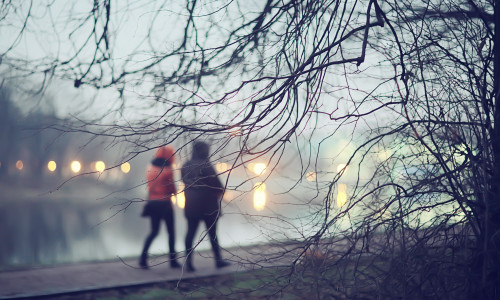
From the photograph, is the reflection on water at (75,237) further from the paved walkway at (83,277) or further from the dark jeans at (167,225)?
the paved walkway at (83,277)

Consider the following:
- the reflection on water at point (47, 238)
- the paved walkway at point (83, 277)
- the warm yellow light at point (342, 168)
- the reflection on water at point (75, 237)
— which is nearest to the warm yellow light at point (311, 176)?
the warm yellow light at point (342, 168)

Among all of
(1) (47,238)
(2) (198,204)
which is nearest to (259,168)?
(2) (198,204)

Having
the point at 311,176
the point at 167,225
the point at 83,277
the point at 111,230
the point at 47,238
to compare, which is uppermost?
the point at 111,230

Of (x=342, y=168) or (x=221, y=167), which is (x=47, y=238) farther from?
(x=342, y=168)

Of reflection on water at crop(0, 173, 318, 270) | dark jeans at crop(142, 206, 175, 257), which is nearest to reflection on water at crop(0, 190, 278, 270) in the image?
reflection on water at crop(0, 173, 318, 270)

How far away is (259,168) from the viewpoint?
3.41 meters

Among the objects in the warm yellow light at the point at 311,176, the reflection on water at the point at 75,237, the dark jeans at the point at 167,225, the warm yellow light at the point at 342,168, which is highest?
the reflection on water at the point at 75,237

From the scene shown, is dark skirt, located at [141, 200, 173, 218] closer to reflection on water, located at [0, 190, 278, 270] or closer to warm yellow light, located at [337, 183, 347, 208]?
reflection on water, located at [0, 190, 278, 270]

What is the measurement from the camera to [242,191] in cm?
341

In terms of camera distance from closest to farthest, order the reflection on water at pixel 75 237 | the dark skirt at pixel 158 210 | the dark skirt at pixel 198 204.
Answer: the dark skirt at pixel 198 204 < the dark skirt at pixel 158 210 < the reflection on water at pixel 75 237

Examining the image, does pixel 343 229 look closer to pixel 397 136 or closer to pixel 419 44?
pixel 397 136

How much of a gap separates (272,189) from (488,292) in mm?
Answer: 1623

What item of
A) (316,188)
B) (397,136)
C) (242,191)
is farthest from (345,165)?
(242,191)

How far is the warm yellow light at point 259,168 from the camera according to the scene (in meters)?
3.38
